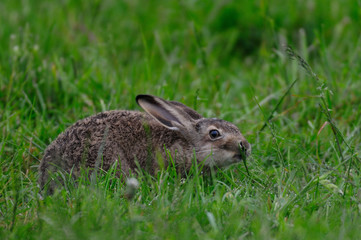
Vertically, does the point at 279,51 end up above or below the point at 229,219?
above

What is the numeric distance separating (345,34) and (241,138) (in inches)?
154

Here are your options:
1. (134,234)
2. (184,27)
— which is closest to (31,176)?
(134,234)

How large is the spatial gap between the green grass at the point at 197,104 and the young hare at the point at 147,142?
0.59 feet

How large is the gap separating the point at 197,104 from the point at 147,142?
34.1 inches

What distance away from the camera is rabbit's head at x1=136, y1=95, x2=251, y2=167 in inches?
196

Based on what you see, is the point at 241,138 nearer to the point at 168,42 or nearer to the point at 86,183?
the point at 86,183

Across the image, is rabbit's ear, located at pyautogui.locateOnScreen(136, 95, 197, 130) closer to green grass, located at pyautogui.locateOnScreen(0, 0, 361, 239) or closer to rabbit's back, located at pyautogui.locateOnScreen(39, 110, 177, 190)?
rabbit's back, located at pyautogui.locateOnScreen(39, 110, 177, 190)

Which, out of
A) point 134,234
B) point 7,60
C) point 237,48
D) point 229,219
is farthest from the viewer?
point 237,48

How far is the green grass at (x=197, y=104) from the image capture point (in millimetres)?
3716

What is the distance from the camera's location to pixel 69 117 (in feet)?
20.0

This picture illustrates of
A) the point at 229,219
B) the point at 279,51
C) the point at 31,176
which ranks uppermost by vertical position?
the point at 279,51

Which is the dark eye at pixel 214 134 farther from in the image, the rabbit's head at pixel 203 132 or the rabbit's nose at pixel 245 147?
the rabbit's nose at pixel 245 147

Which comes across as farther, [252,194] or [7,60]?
[7,60]

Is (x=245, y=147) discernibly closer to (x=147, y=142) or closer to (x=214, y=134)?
(x=214, y=134)
